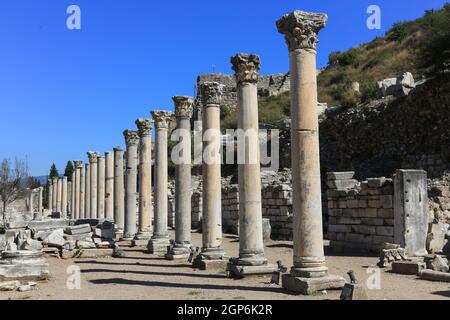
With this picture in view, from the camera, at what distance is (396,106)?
92.9 ft

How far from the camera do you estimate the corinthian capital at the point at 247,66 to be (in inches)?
460

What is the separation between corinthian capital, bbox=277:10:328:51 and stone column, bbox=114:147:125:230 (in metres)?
15.9

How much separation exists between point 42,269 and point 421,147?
847 inches

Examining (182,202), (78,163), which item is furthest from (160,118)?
(78,163)

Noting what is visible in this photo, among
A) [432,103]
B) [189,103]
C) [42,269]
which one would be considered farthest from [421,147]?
[42,269]

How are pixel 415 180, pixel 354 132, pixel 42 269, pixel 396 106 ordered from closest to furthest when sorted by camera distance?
pixel 42 269 < pixel 415 180 < pixel 396 106 < pixel 354 132

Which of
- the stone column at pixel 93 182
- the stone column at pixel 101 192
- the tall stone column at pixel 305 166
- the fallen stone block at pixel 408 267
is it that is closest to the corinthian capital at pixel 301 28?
the tall stone column at pixel 305 166

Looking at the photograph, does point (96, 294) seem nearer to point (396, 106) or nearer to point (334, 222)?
point (334, 222)

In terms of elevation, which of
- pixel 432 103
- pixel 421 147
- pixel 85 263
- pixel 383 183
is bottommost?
pixel 85 263

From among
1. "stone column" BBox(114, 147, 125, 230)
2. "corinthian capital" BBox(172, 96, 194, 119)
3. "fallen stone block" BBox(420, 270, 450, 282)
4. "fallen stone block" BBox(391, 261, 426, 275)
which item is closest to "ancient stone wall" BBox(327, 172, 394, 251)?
"fallen stone block" BBox(391, 261, 426, 275)

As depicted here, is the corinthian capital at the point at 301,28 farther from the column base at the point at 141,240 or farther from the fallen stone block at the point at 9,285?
the column base at the point at 141,240

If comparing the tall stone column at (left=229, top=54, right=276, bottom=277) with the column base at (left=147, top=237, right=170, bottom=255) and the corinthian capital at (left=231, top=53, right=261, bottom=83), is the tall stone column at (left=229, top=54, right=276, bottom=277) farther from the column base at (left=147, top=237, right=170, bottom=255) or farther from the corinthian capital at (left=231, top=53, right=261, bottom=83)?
the column base at (left=147, top=237, right=170, bottom=255)

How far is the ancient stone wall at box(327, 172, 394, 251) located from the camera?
15.4 metres

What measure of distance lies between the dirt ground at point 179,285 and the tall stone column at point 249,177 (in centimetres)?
50
